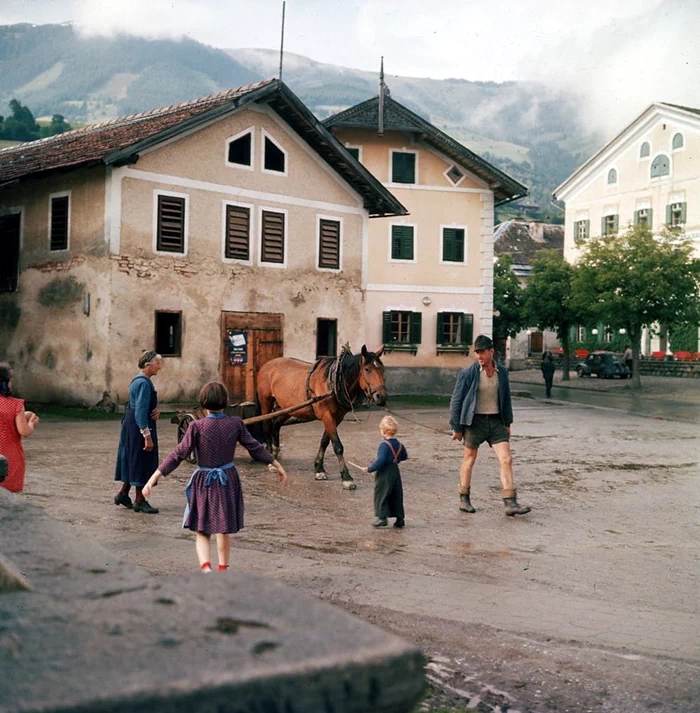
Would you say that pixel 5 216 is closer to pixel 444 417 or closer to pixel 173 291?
pixel 173 291

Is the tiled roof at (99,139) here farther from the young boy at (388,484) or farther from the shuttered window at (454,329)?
the young boy at (388,484)

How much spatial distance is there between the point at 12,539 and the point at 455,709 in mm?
2658

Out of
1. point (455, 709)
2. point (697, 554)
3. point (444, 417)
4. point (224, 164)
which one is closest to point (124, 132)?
point (224, 164)

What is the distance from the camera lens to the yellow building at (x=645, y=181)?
50.8 m

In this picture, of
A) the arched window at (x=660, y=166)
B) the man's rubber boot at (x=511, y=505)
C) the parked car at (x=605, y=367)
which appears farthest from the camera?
the arched window at (x=660, y=166)

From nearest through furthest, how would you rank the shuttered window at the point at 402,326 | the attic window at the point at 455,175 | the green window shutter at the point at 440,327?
the shuttered window at the point at 402,326
the green window shutter at the point at 440,327
the attic window at the point at 455,175

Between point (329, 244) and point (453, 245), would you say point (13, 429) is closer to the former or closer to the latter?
point (329, 244)

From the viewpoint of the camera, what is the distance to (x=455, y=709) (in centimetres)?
437

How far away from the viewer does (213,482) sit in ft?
21.3

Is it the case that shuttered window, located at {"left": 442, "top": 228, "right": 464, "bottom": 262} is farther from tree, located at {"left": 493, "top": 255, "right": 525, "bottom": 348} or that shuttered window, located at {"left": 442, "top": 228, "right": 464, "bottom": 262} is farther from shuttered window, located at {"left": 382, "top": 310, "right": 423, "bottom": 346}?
tree, located at {"left": 493, "top": 255, "right": 525, "bottom": 348}

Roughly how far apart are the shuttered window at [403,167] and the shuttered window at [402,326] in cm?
507

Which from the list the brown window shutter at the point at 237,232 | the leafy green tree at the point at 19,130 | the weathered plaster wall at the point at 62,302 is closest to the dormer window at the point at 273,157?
the brown window shutter at the point at 237,232

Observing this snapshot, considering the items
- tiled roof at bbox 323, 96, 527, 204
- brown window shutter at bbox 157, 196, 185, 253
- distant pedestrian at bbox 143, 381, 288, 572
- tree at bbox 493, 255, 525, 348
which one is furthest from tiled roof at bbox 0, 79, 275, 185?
tree at bbox 493, 255, 525, 348

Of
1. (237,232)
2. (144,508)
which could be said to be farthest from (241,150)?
(144,508)
